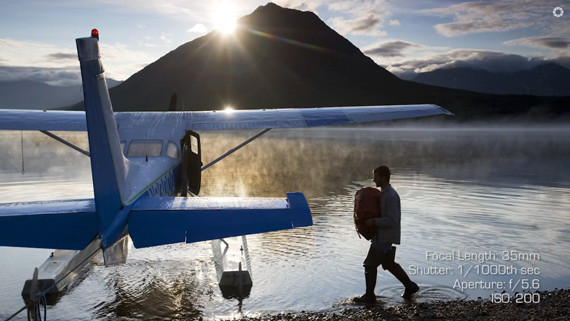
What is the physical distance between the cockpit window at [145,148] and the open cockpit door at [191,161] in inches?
27.1

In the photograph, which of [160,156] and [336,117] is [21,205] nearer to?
[160,156]

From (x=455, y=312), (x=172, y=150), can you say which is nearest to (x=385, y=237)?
(x=455, y=312)

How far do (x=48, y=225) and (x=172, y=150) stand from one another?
14.8 ft

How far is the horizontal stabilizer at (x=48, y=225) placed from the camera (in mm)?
4910

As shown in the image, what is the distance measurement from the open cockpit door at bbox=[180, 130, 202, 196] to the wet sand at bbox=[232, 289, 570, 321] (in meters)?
4.45

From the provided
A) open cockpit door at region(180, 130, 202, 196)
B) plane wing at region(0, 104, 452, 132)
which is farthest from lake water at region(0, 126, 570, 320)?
plane wing at region(0, 104, 452, 132)

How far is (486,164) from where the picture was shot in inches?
1046

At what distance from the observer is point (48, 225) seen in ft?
16.6

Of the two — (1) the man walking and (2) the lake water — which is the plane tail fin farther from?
(1) the man walking

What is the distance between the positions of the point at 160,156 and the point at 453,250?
503 centimetres

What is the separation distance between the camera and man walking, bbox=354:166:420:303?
21.1ft

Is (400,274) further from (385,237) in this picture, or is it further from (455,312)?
(455,312)

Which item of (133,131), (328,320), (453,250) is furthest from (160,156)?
(453,250)

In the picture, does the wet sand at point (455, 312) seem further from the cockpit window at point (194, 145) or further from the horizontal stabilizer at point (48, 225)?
the cockpit window at point (194, 145)
